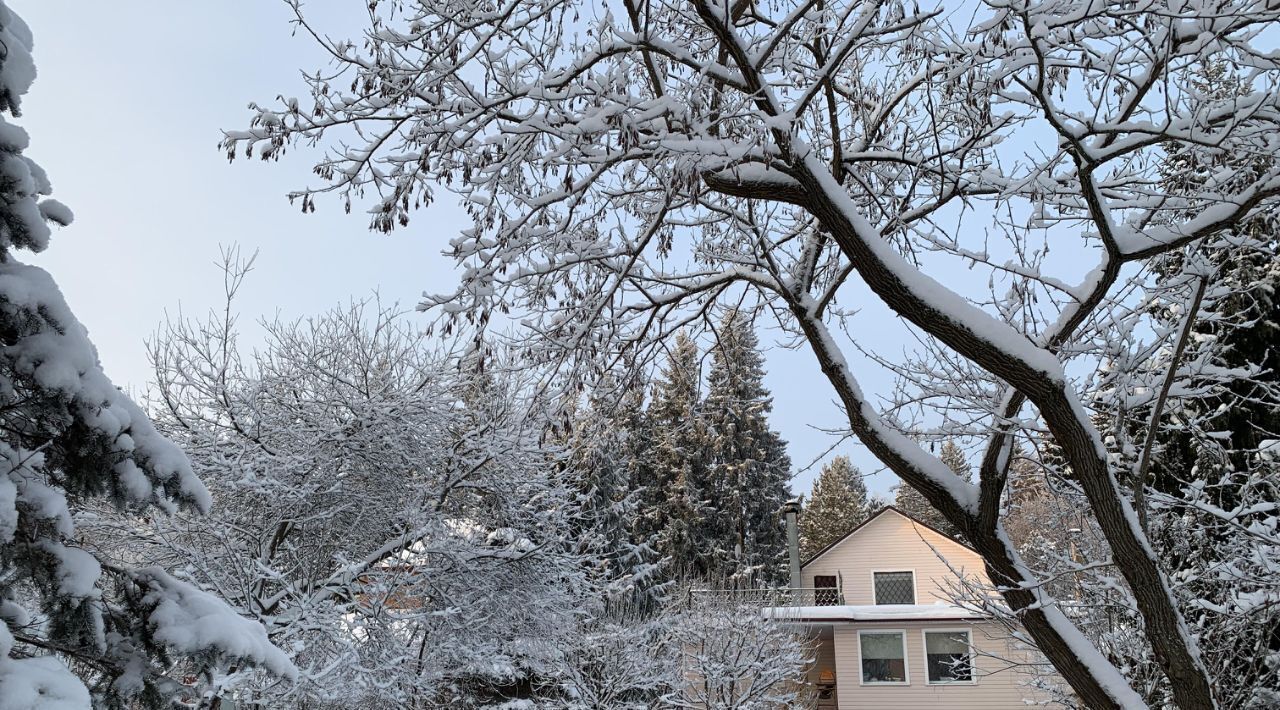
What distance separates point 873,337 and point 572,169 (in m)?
2.57

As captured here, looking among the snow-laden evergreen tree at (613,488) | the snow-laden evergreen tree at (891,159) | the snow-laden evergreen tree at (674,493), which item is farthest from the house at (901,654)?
the snow-laden evergreen tree at (891,159)

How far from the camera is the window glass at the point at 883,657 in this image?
19812mm

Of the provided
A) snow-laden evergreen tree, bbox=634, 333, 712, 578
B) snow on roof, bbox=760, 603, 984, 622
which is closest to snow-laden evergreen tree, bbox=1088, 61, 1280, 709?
snow on roof, bbox=760, 603, 984, 622

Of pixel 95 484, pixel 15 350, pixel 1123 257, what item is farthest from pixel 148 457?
pixel 1123 257

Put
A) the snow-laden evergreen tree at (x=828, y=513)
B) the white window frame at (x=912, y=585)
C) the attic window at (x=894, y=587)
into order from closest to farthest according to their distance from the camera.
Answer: the white window frame at (x=912, y=585)
the attic window at (x=894, y=587)
the snow-laden evergreen tree at (x=828, y=513)

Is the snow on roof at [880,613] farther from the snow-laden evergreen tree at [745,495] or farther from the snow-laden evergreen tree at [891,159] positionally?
the snow-laden evergreen tree at [891,159]

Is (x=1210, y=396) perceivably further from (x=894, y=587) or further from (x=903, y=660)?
(x=894, y=587)

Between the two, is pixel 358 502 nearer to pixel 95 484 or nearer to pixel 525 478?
pixel 525 478

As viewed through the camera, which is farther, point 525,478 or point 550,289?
point 525,478

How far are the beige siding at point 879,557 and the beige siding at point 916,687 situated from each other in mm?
2440

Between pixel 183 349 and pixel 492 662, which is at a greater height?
pixel 183 349

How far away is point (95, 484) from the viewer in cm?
252

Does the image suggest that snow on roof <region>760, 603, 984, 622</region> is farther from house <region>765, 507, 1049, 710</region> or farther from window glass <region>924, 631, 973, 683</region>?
window glass <region>924, 631, 973, 683</region>

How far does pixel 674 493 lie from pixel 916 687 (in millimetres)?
10059
